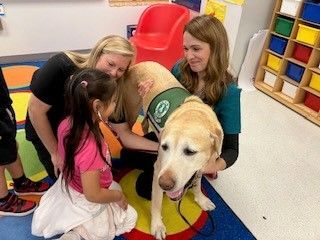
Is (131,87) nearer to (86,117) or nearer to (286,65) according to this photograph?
(86,117)

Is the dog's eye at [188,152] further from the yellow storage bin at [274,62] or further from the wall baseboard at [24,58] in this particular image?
the wall baseboard at [24,58]

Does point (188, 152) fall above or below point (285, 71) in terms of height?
above

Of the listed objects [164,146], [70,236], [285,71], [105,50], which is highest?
[105,50]

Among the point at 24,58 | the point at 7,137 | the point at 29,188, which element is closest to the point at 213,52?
the point at 7,137

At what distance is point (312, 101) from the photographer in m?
2.38

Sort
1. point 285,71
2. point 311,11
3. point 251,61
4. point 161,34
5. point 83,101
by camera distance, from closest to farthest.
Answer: point 83,101
point 311,11
point 285,71
point 251,61
point 161,34

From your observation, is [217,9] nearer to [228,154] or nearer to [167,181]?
[228,154]

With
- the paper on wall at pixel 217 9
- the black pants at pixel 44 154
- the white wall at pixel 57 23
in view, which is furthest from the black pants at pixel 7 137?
the paper on wall at pixel 217 9

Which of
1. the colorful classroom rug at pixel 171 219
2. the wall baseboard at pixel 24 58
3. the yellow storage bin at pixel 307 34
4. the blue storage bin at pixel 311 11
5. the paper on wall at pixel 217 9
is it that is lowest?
the colorful classroom rug at pixel 171 219

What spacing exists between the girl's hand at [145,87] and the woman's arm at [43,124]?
420 mm

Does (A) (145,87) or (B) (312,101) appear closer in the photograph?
(A) (145,87)

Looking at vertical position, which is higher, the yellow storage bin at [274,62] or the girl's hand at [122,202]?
the yellow storage bin at [274,62]

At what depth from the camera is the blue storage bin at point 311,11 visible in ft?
7.11

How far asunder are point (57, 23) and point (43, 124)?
1.97 m
